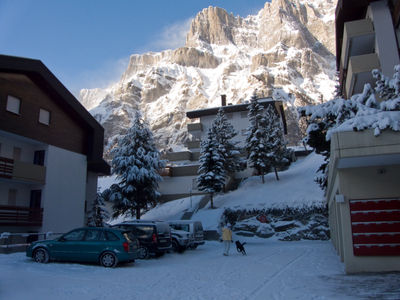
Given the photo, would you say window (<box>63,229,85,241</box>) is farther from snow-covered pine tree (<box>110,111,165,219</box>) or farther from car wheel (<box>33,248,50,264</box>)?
snow-covered pine tree (<box>110,111,165,219</box>)

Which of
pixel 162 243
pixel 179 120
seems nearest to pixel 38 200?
pixel 162 243

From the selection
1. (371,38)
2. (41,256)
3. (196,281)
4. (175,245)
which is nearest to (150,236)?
(175,245)

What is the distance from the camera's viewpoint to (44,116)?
77.2ft

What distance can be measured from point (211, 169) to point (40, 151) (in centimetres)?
1617

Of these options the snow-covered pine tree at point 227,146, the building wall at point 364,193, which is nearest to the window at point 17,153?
the building wall at point 364,193

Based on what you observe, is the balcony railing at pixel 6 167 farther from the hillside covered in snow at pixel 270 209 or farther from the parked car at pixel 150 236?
the hillside covered in snow at pixel 270 209

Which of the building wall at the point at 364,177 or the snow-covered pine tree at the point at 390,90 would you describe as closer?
the building wall at the point at 364,177

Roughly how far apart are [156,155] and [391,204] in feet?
72.9

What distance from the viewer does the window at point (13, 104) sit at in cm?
2083

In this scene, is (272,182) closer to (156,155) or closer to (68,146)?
(156,155)

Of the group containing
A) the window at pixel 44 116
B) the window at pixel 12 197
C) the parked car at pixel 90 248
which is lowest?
the parked car at pixel 90 248

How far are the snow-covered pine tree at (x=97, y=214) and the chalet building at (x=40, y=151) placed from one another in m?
1.16

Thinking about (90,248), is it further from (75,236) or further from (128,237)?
(128,237)

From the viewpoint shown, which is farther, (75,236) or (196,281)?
(75,236)
